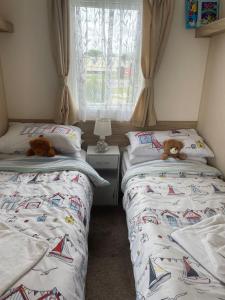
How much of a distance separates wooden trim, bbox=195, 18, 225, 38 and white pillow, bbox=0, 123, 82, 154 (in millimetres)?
1567

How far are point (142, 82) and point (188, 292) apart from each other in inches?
79.6

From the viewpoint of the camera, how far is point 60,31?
2.33m

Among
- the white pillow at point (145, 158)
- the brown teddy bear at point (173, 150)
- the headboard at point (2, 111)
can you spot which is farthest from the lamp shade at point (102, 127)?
the headboard at point (2, 111)

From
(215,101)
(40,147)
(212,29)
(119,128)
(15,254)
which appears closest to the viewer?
(15,254)

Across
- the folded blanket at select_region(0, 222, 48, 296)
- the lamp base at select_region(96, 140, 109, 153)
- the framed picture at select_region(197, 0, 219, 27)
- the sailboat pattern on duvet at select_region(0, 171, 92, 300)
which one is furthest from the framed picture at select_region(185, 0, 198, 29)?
the folded blanket at select_region(0, 222, 48, 296)

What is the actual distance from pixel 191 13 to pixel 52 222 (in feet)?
7.47

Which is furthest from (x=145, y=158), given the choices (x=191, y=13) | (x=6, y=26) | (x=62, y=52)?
(x=6, y=26)

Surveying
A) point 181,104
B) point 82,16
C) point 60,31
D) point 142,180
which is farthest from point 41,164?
point 181,104

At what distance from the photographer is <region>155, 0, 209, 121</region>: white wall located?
248 centimetres

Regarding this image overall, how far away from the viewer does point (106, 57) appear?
8.04ft

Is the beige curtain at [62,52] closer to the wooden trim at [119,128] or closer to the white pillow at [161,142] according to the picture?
the wooden trim at [119,128]

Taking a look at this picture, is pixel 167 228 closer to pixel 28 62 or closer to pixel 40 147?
pixel 40 147

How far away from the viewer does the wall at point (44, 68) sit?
7.82ft

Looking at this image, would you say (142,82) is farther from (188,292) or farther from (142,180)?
(188,292)
